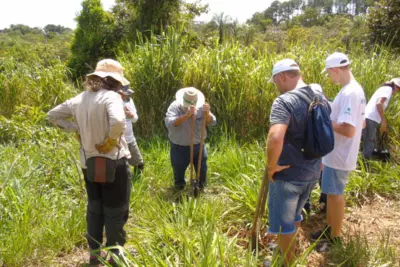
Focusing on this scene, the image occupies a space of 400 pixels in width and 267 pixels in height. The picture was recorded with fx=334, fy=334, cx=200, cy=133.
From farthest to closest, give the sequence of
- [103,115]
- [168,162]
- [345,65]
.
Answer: [168,162]
[345,65]
[103,115]

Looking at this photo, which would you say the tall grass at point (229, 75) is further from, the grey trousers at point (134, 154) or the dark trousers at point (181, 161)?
the grey trousers at point (134, 154)

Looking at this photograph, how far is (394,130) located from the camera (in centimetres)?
518

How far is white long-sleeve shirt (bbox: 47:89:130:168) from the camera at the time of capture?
235 centimetres

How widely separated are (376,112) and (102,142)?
381cm

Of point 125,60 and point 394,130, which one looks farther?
point 125,60

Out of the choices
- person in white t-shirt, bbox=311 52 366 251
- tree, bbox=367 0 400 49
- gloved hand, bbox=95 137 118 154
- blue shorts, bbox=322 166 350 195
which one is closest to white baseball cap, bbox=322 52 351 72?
person in white t-shirt, bbox=311 52 366 251

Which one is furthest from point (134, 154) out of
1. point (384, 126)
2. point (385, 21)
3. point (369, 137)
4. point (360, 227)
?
point (385, 21)

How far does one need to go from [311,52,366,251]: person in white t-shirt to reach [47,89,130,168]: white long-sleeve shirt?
1.70 metres

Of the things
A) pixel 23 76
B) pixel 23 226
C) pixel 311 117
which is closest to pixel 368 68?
pixel 311 117

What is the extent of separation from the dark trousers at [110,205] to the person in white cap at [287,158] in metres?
1.12

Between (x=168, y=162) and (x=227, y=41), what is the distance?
3.00 meters

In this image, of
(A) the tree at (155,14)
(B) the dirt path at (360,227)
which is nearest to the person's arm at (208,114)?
(B) the dirt path at (360,227)

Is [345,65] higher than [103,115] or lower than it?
higher

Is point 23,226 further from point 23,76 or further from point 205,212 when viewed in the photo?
point 23,76
